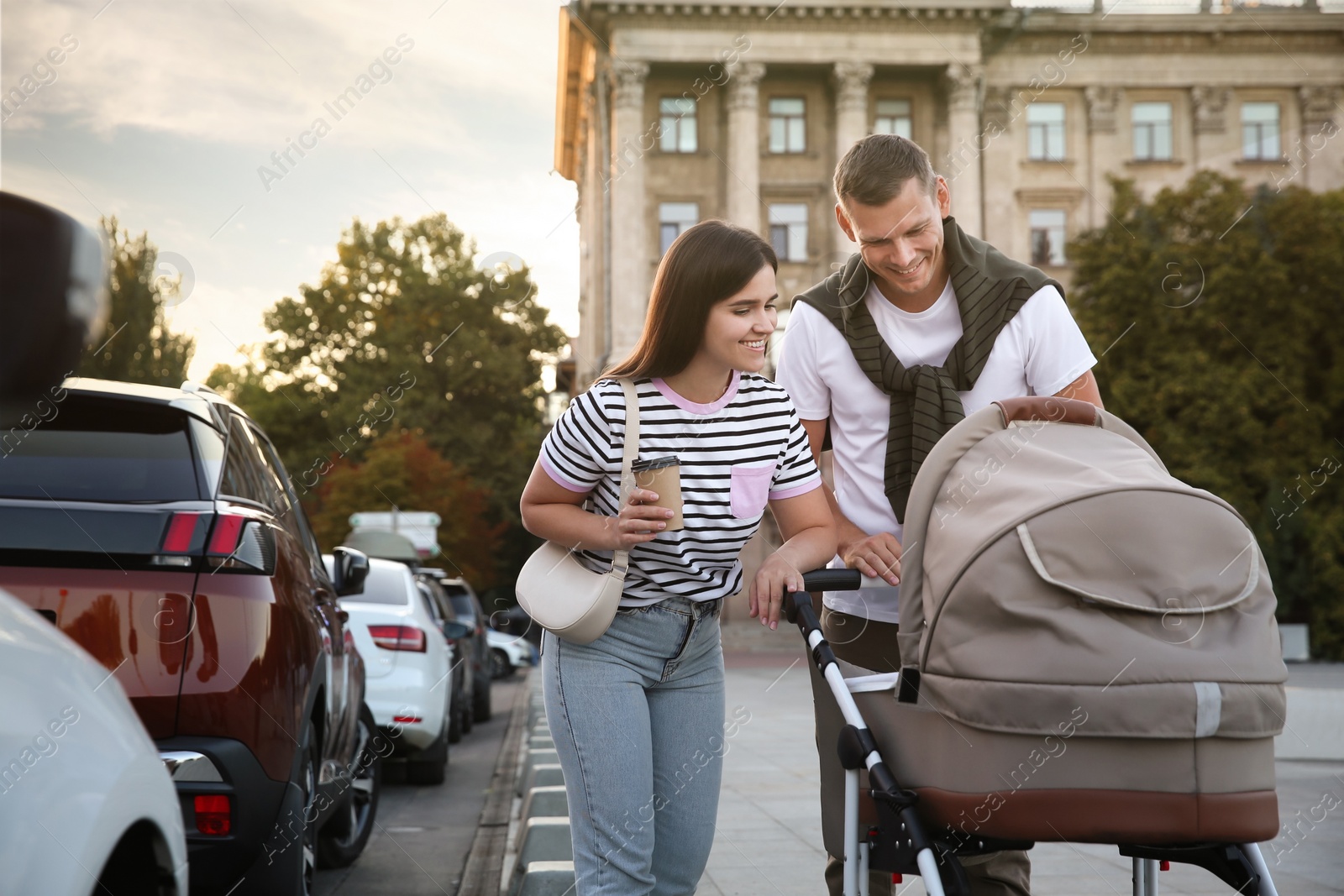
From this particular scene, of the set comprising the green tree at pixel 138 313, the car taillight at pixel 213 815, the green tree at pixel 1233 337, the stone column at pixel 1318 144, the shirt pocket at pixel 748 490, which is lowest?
the car taillight at pixel 213 815

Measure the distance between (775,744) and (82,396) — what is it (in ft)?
29.8

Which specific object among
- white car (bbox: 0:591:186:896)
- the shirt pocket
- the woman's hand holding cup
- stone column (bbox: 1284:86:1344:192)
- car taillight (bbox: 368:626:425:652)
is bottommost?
car taillight (bbox: 368:626:425:652)

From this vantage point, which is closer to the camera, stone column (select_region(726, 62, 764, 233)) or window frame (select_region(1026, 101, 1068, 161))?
stone column (select_region(726, 62, 764, 233))

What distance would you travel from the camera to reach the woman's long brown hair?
3432 millimetres

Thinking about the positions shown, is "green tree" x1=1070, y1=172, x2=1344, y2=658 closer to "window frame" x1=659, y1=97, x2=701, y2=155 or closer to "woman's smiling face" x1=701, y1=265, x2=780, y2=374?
"window frame" x1=659, y1=97, x2=701, y2=155

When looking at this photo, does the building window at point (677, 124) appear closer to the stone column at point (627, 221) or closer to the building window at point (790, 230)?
the stone column at point (627, 221)

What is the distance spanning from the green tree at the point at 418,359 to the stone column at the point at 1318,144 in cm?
2933

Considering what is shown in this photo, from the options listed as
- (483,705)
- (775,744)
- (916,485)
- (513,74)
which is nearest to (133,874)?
(916,485)

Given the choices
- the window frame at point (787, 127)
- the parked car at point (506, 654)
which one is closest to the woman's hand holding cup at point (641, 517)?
the parked car at point (506, 654)

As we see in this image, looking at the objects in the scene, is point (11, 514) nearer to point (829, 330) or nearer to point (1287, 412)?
point (829, 330)

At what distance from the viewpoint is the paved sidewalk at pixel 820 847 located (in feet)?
19.6

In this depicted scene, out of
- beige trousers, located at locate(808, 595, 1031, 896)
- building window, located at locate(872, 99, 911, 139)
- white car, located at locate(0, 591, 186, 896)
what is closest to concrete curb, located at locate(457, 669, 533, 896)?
beige trousers, located at locate(808, 595, 1031, 896)

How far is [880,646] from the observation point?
3.93m

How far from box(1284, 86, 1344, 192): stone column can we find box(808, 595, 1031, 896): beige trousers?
45.0m
